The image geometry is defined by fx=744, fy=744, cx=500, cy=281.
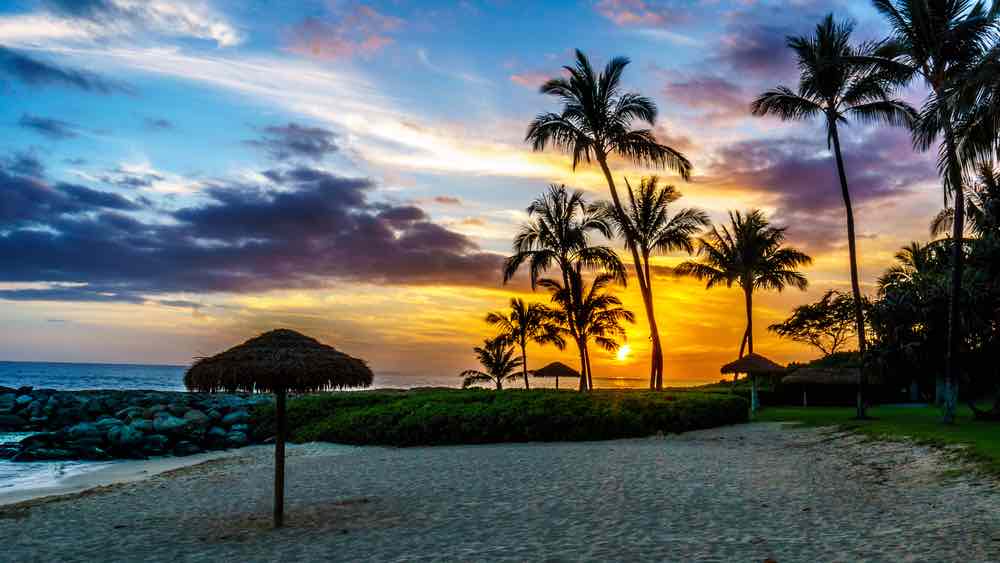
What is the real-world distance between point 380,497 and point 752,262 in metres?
35.0

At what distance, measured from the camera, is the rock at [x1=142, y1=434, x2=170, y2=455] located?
22906 mm

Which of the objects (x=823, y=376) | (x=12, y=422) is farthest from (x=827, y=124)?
(x=12, y=422)

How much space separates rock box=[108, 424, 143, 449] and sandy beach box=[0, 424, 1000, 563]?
719cm

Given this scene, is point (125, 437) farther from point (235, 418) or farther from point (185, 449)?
point (235, 418)

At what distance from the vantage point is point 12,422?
33.8m

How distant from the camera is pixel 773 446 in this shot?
60.7ft

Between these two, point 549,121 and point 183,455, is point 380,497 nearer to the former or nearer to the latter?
point 183,455

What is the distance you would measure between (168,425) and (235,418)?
291 cm

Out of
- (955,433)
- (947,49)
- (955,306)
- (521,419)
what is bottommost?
(521,419)

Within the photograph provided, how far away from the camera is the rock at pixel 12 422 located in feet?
109

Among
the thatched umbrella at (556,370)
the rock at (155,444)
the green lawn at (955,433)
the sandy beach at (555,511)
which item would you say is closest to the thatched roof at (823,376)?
the thatched umbrella at (556,370)

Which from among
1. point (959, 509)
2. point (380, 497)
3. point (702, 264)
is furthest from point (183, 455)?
point (702, 264)

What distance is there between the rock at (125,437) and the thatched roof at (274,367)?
14957mm

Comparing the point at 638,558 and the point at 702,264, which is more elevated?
the point at 702,264
